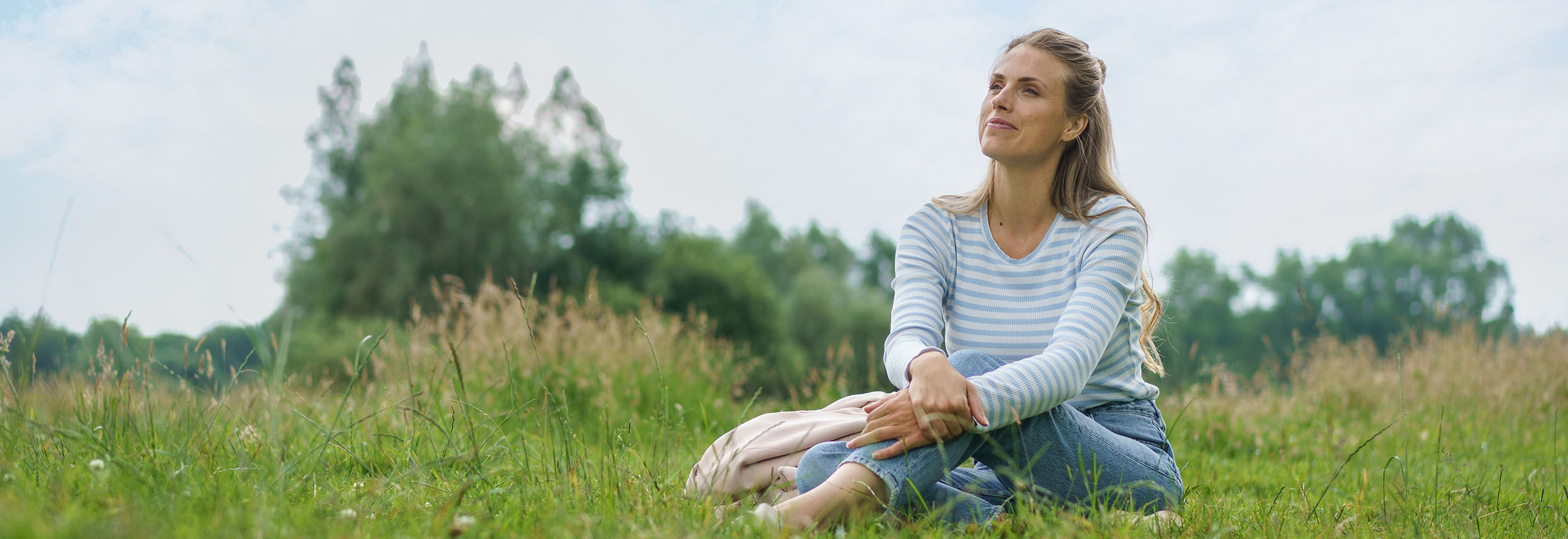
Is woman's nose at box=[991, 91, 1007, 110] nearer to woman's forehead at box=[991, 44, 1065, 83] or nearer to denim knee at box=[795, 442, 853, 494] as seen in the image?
woman's forehead at box=[991, 44, 1065, 83]

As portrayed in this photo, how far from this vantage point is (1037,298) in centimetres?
282

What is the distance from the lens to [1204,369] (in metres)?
5.89

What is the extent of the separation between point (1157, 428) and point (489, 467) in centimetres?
205

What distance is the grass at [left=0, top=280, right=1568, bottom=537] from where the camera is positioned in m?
2.03

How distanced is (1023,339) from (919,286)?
0.35 m

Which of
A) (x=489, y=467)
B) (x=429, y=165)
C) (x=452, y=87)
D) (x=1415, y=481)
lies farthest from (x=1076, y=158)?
(x=452, y=87)

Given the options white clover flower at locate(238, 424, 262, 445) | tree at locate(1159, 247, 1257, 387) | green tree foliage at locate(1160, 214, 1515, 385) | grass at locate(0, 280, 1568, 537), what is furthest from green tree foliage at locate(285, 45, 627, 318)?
tree at locate(1159, 247, 1257, 387)

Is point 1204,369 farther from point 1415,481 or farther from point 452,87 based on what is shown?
point 452,87

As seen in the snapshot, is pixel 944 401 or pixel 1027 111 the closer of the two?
pixel 944 401

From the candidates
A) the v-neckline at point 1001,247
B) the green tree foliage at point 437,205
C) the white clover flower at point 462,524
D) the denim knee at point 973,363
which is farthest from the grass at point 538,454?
the green tree foliage at point 437,205

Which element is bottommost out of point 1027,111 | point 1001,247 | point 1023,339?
point 1023,339

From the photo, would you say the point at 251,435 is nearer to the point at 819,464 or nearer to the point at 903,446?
the point at 819,464

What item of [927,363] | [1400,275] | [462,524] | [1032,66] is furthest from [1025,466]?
[1400,275]

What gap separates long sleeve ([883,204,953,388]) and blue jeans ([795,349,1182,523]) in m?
0.15
